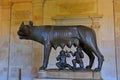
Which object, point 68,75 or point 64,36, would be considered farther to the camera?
point 64,36

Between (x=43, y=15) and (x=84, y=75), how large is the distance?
166 inches

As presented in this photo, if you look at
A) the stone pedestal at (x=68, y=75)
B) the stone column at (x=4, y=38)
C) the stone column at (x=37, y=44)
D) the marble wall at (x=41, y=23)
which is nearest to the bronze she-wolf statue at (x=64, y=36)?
the stone pedestal at (x=68, y=75)

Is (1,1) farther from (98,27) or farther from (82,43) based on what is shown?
(82,43)

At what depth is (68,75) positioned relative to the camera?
4.38m

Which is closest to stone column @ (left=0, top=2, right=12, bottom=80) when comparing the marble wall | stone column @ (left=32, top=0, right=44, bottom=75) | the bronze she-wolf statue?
the marble wall

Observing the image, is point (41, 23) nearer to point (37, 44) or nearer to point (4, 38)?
point (37, 44)

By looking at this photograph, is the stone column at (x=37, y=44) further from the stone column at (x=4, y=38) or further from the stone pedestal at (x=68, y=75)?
the stone pedestal at (x=68, y=75)

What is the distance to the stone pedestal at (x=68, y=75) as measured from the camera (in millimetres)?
4332

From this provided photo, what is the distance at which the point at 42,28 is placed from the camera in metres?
4.68

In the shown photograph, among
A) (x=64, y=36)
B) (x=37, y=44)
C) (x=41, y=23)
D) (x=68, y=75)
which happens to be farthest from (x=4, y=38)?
(x=68, y=75)

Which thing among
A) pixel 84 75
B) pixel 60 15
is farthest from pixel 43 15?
pixel 84 75

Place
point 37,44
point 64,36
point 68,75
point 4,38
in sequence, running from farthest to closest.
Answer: point 4,38, point 37,44, point 64,36, point 68,75

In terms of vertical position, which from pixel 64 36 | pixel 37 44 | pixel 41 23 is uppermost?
pixel 41 23

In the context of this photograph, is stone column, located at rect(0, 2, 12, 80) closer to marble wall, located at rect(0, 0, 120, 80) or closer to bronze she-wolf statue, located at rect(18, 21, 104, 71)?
marble wall, located at rect(0, 0, 120, 80)
